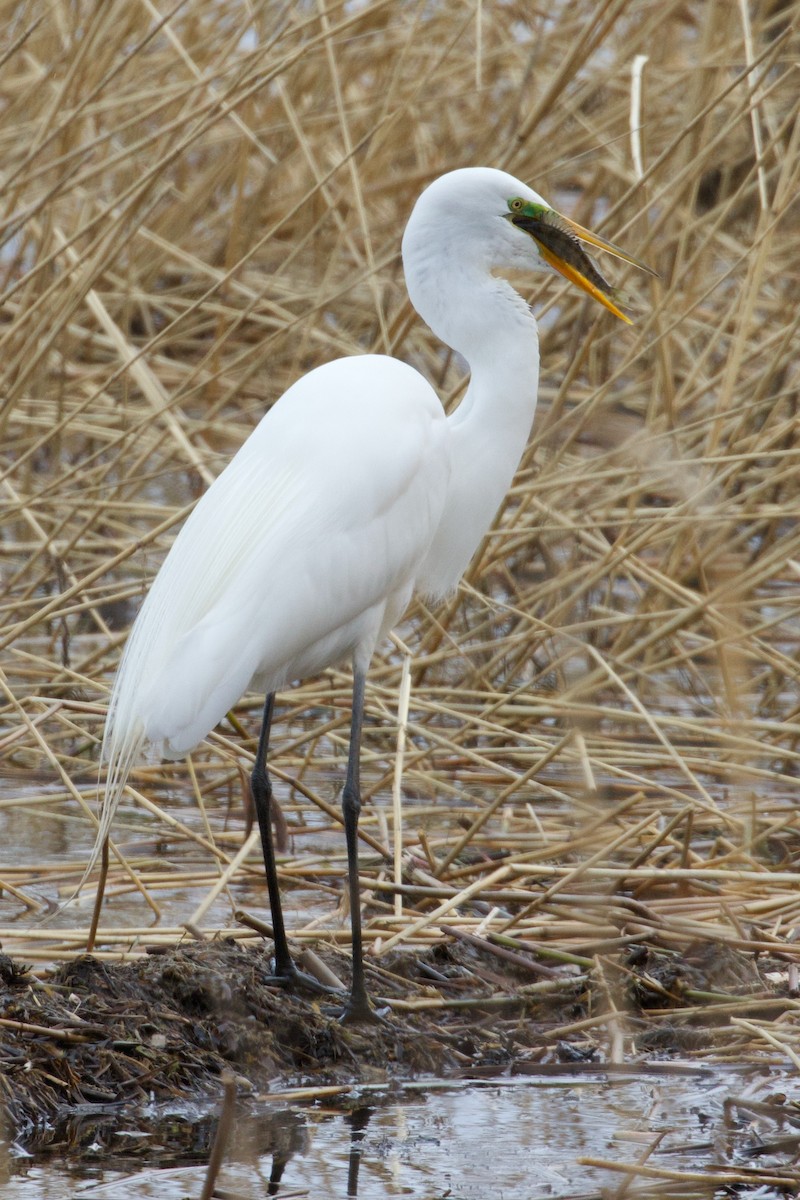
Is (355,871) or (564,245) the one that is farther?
(564,245)

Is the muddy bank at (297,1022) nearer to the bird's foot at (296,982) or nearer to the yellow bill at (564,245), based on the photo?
the bird's foot at (296,982)

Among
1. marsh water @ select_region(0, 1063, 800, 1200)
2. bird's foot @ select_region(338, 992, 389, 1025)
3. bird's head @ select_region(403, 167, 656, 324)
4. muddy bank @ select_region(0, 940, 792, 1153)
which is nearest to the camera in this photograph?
marsh water @ select_region(0, 1063, 800, 1200)

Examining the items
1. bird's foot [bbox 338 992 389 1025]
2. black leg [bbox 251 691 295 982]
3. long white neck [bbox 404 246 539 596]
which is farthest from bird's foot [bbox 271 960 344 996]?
long white neck [bbox 404 246 539 596]

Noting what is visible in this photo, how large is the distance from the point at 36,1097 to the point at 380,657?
1.96 metres

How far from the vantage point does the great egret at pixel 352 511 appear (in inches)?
106

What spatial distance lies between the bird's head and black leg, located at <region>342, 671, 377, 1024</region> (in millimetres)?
830

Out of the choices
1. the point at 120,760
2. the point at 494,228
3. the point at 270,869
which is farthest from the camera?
the point at 494,228

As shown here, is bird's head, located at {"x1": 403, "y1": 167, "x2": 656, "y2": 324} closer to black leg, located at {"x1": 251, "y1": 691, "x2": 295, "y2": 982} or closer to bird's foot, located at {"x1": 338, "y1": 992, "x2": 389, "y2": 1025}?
black leg, located at {"x1": 251, "y1": 691, "x2": 295, "y2": 982}

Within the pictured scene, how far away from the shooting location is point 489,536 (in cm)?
400

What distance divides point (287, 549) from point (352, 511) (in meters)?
0.15

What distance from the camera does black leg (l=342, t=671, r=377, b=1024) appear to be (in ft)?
8.95

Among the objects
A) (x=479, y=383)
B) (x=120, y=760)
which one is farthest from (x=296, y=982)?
(x=479, y=383)

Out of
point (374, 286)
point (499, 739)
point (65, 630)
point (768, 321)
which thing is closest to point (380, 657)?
point (499, 739)

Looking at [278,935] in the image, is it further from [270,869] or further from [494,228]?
[494,228]
